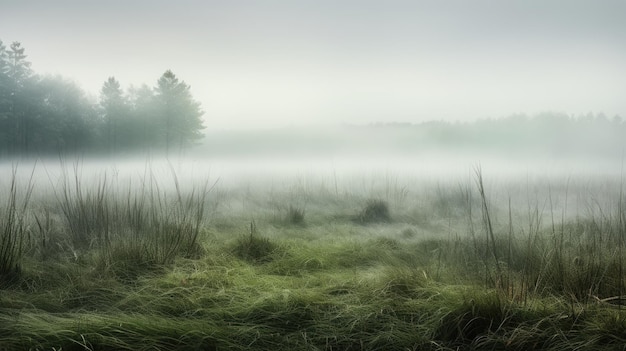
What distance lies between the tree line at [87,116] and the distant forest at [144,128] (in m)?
0.05

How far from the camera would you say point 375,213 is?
22.0 ft

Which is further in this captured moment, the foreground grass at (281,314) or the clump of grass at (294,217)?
the clump of grass at (294,217)

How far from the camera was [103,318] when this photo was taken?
2240mm

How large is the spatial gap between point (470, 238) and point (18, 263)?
450 centimetres

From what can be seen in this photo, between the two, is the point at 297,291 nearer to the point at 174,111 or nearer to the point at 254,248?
the point at 254,248

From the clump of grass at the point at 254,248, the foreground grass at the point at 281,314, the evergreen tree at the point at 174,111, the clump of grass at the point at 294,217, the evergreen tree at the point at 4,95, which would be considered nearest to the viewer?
the foreground grass at the point at 281,314

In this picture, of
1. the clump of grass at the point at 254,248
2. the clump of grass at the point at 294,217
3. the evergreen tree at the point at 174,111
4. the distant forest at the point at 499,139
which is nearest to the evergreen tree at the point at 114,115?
the evergreen tree at the point at 174,111

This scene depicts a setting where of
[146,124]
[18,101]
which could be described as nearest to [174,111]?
[146,124]

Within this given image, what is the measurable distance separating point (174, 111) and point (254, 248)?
2276cm

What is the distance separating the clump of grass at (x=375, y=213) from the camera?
655 cm

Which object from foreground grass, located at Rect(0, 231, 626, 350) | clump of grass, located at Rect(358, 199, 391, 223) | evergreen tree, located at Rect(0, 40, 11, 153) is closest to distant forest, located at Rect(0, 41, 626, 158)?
evergreen tree, located at Rect(0, 40, 11, 153)

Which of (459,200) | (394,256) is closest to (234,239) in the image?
(394,256)

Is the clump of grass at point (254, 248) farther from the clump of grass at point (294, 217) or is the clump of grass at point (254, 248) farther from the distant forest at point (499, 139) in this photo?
the distant forest at point (499, 139)

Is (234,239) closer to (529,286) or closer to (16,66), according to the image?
(529,286)
